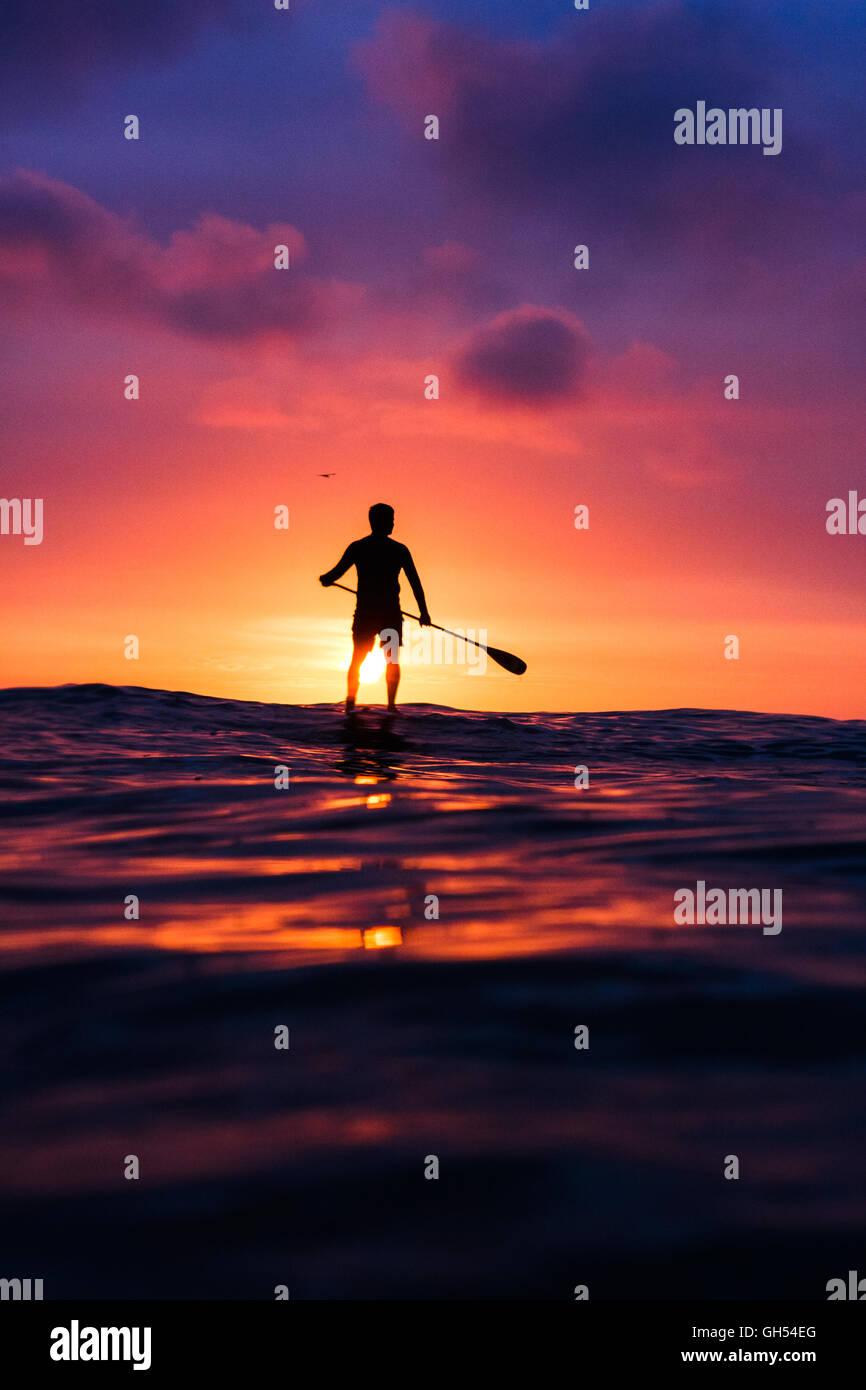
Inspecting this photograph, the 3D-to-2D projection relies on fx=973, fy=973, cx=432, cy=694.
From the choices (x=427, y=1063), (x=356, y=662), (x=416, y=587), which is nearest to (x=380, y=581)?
(x=416, y=587)

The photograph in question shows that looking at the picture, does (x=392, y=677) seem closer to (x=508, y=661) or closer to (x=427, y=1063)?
(x=508, y=661)

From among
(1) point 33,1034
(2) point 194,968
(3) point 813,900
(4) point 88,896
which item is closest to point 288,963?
(2) point 194,968

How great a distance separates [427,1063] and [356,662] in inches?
446

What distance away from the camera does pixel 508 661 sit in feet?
45.6

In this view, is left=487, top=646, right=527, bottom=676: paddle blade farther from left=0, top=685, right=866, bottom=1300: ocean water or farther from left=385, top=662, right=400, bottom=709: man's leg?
left=0, top=685, right=866, bottom=1300: ocean water

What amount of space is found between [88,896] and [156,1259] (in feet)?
9.71

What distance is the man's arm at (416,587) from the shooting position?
43.7 feet

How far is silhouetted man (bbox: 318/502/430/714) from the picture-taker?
13.3 metres

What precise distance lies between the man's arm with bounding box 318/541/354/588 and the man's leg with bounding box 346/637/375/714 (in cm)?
109

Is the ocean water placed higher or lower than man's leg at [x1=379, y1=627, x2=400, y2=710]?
lower

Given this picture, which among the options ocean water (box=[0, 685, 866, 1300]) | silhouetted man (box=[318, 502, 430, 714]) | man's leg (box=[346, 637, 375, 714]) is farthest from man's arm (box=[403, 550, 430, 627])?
ocean water (box=[0, 685, 866, 1300])

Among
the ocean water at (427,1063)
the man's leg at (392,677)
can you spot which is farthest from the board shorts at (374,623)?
the ocean water at (427,1063)
